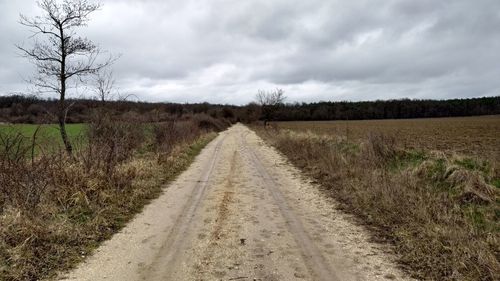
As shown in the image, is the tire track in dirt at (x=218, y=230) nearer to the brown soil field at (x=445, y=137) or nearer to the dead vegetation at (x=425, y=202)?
the dead vegetation at (x=425, y=202)

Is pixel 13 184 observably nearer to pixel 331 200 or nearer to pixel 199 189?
pixel 199 189

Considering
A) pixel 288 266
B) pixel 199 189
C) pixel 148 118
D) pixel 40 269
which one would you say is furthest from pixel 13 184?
pixel 148 118

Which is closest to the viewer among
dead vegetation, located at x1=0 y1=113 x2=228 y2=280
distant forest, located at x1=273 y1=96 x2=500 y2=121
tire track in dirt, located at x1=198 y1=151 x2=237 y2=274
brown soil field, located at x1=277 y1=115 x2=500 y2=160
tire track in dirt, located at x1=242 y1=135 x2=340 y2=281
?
tire track in dirt, located at x1=242 y1=135 x2=340 y2=281

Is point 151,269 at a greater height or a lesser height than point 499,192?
lesser

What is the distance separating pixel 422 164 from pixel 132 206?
307 inches

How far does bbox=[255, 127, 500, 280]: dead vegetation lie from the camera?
508 cm

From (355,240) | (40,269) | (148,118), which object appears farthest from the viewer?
(148,118)

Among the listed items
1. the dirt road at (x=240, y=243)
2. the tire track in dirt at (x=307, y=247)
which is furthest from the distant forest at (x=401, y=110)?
the tire track in dirt at (x=307, y=247)

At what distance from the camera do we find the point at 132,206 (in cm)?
826

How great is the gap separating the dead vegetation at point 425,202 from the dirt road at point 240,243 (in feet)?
1.73

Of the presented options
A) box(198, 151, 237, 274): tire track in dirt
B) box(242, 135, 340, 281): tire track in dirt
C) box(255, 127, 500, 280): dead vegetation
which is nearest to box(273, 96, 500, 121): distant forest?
box(255, 127, 500, 280): dead vegetation

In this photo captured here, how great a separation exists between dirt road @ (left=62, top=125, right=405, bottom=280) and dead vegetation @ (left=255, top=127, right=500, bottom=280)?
1.73 feet

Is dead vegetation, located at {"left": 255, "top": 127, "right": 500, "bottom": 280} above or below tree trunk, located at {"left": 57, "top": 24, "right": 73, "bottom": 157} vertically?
below

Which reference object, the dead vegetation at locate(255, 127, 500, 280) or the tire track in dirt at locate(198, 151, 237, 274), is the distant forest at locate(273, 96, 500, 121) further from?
the tire track in dirt at locate(198, 151, 237, 274)
